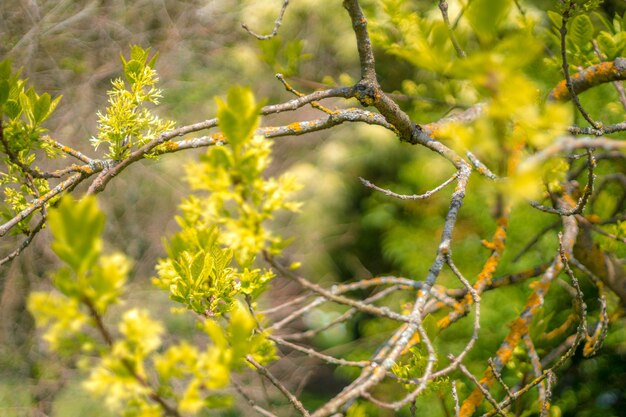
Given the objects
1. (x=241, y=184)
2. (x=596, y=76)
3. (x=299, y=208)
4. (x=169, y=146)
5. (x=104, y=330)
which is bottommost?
(x=104, y=330)

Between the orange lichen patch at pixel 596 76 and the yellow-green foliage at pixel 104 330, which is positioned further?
the orange lichen patch at pixel 596 76

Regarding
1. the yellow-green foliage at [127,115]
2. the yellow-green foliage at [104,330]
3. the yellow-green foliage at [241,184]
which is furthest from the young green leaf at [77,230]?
the yellow-green foliage at [127,115]

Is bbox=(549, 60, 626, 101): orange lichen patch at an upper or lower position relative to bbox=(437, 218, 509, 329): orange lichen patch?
upper

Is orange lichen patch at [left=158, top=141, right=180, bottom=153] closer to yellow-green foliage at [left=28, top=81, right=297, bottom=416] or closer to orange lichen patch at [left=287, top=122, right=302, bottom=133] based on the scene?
orange lichen patch at [left=287, top=122, right=302, bottom=133]

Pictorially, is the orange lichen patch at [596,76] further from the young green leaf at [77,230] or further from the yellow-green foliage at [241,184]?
the young green leaf at [77,230]

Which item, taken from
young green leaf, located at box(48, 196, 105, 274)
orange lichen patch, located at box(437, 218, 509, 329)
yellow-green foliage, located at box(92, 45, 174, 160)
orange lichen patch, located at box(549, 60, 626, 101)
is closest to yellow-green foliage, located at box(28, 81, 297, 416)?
young green leaf, located at box(48, 196, 105, 274)

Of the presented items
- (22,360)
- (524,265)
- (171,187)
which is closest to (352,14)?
(524,265)

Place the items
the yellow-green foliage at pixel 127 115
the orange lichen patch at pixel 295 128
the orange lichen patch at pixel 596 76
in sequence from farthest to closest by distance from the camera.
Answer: the orange lichen patch at pixel 596 76 < the orange lichen patch at pixel 295 128 < the yellow-green foliage at pixel 127 115

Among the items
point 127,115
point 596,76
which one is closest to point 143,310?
point 127,115

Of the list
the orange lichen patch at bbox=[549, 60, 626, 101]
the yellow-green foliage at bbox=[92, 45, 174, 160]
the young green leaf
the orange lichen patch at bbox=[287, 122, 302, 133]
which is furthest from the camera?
the orange lichen patch at bbox=[549, 60, 626, 101]

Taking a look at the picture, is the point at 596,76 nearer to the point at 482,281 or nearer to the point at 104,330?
the point at 482,281

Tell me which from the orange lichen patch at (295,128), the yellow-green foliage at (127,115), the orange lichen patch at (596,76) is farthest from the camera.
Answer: the orange lichen patch at (596,76)

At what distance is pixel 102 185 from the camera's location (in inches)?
36.3

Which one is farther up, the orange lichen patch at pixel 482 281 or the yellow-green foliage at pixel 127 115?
the yellow-green foliage at pixel 127 115
